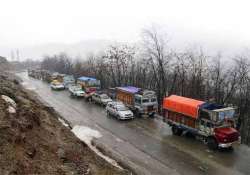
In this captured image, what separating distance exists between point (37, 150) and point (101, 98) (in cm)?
2464

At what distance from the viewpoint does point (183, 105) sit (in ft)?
76.9

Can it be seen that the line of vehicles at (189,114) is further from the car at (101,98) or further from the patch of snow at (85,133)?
the patch of snow at (85,133)

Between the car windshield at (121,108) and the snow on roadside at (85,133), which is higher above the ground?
the car windshield at (121,108)

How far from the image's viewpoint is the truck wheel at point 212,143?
21050 mm

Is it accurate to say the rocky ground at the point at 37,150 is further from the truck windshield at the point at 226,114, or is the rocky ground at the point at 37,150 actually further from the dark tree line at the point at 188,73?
the dark tree line at the point at 188,73

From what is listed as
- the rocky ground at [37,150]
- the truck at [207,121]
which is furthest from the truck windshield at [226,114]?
the rocky ground at [37,150]

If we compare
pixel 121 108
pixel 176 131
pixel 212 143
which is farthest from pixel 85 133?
pixel 212 143

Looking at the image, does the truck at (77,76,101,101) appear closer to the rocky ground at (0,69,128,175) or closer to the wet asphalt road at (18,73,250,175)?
the wet asphalt road at (18,73,250,175)

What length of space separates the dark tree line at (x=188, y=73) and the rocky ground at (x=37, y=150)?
2246cm

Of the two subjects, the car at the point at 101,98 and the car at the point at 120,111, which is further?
the car at the point at 101,98

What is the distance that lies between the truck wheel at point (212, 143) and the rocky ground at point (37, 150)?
826 centimetres

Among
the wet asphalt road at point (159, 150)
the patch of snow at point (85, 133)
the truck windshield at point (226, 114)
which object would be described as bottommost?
the wet asphalt road at point (159, 150)

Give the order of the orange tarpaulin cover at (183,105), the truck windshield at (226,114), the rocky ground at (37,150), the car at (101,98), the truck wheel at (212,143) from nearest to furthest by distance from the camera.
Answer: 1. the rocky ground at (37,150)
2. the truck windshield at (226,114)
3. the truck wheel at (212,143)
4. the orange tarpaulin cover at (183,105)
5. the car at (101,98)

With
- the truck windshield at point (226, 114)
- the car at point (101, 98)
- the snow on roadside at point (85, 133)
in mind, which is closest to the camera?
the truck windshield at point (226, 114)
